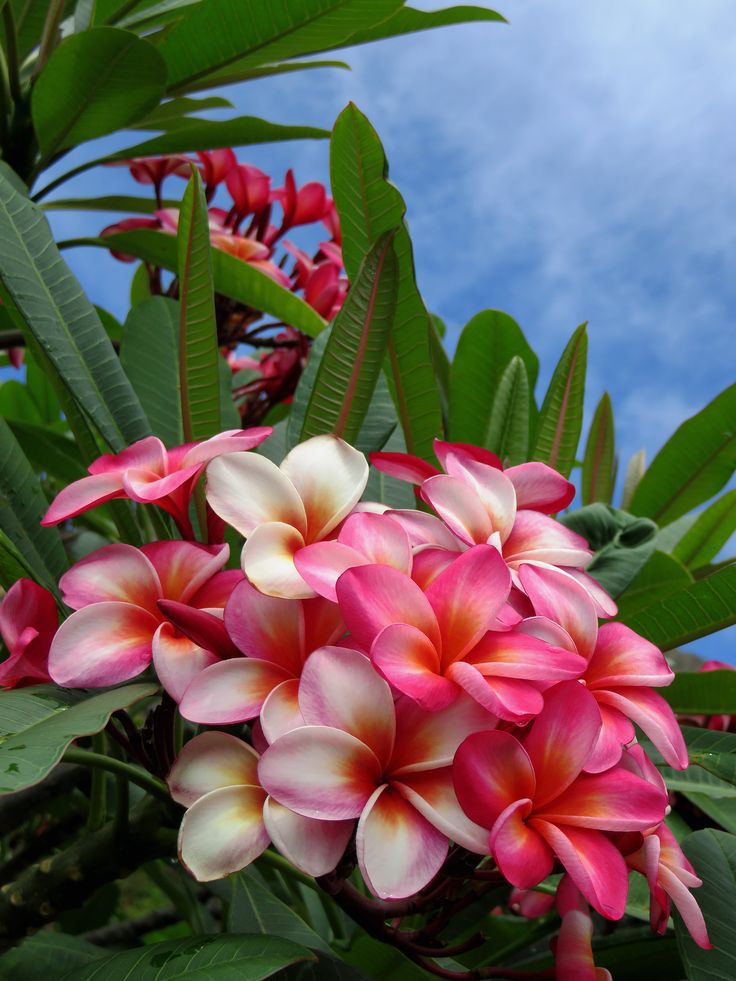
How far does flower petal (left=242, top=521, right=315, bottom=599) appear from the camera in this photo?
0.50 meters

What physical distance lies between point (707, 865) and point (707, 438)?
0.73 m

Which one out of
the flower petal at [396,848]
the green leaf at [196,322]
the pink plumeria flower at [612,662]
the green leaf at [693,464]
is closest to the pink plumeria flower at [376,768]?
the flower petal at [396,848]

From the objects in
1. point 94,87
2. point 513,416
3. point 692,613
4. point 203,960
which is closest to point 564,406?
point 513,416

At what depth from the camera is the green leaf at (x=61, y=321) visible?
71 cm

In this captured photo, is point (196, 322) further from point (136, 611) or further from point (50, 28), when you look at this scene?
point (50, 28)

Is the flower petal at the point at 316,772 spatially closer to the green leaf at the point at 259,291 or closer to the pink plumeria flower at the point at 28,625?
the pink plumeria flower at the point at 28,625

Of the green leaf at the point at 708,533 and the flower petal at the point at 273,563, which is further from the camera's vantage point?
the green leaf at the point at 708,533

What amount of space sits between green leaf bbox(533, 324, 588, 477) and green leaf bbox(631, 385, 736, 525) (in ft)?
1.39

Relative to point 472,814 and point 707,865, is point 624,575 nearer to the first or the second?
point 707,865

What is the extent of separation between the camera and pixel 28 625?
584 millimetres

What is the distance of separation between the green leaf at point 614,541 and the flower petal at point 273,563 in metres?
0.38

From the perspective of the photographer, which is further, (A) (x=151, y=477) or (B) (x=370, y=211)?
(B) (x=370, y=211)

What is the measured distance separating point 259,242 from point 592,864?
1210 mm

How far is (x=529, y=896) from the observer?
0.95 metres
